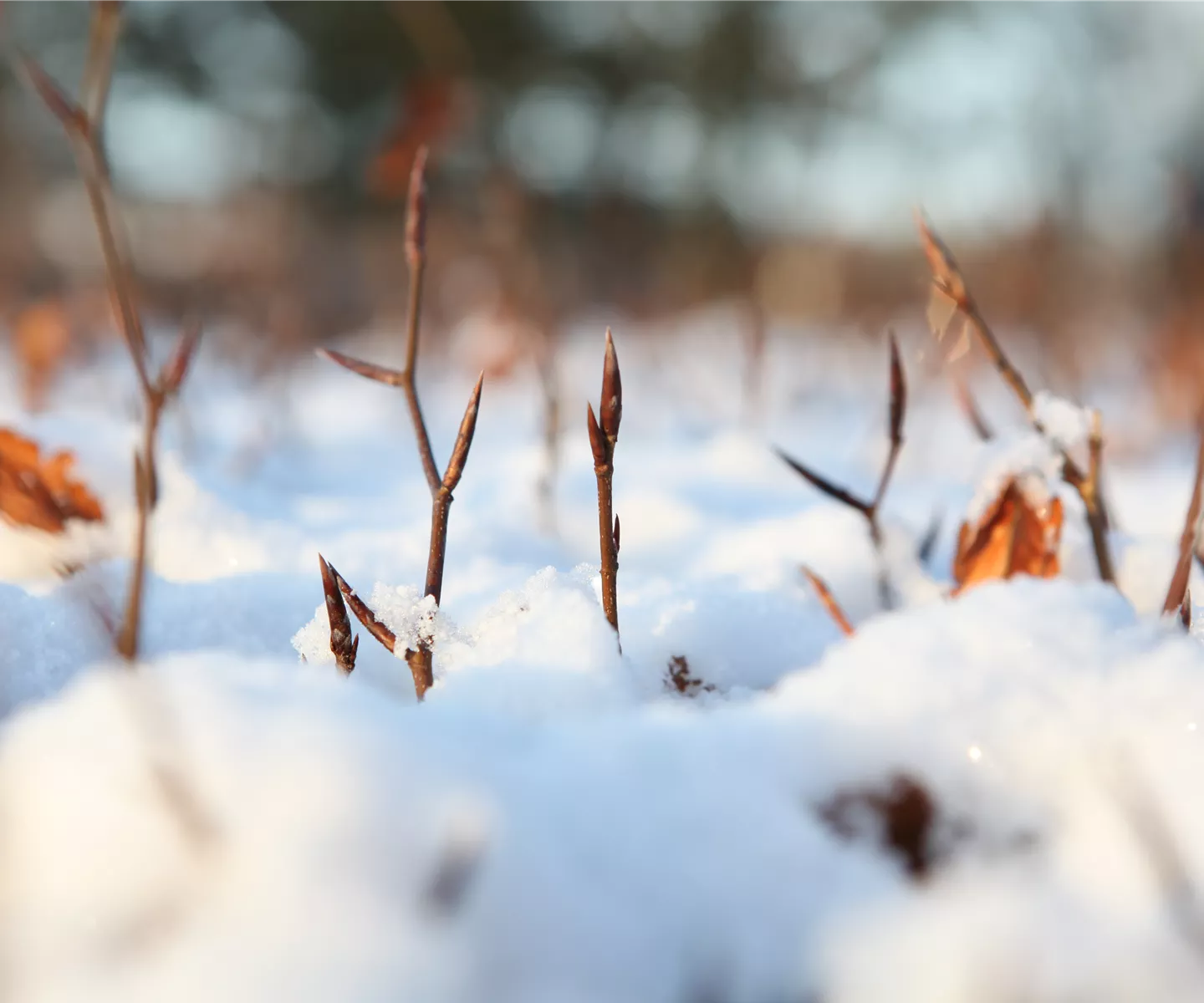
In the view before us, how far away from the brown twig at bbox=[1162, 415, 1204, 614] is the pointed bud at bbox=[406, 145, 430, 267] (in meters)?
0.58

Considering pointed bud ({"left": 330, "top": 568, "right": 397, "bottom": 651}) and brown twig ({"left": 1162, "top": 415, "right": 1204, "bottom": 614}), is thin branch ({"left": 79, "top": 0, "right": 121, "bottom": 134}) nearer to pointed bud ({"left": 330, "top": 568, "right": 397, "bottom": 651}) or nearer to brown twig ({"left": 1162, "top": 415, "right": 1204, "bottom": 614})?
pointed bud ({"left": 330, "top": 568, "right": 397, "bottom": 651})

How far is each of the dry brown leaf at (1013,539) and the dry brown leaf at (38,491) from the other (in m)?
0.87

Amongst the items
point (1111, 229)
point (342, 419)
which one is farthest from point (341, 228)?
point (342, 419)

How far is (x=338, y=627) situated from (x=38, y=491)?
489 millimetres

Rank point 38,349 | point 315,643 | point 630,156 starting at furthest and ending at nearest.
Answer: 1. point 630,156
2. point 38,349
3. point 315,643

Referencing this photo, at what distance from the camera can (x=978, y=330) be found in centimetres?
72

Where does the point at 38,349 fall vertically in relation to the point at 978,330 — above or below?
above

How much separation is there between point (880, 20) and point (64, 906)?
13779mm

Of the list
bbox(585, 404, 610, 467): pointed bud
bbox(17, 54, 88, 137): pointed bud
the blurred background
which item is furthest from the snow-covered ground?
the blurred background

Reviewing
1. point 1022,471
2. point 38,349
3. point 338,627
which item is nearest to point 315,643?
point 338,627

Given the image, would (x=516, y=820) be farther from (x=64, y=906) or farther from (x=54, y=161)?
(x=54, y=161)

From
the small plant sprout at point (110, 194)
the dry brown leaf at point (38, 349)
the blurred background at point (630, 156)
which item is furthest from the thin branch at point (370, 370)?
the blurred background at point (630, 156)

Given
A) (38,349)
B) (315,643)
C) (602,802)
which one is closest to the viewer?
(602,802)

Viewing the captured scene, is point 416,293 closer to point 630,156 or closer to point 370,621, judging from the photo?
point 370,621
